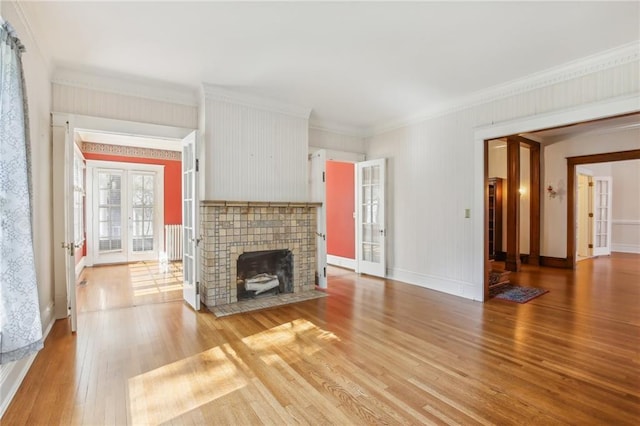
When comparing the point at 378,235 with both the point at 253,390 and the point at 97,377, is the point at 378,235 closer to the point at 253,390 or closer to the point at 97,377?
the point at 253,390

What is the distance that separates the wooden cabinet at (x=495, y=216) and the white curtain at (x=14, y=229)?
8512 mm

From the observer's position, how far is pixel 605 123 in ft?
19.5

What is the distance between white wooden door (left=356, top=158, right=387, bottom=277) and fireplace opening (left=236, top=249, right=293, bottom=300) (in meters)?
1.87

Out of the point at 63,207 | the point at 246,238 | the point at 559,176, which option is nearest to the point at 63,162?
the point at 63,207

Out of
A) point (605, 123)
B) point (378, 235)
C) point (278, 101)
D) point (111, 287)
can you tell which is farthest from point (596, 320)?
point (111, 287)

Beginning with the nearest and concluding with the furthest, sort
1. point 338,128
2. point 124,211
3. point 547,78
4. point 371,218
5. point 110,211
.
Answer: point 547,78 → point 338,128 → point 371,218 → point 110,211 → point 124,211

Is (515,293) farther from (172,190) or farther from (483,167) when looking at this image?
(172,190)

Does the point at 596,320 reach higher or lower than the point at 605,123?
lower

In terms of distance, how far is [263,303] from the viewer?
428 cm

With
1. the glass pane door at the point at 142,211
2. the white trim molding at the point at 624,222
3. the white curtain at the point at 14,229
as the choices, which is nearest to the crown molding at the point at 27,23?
the white curtain at the point at 14,229

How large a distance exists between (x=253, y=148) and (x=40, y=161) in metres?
2.34

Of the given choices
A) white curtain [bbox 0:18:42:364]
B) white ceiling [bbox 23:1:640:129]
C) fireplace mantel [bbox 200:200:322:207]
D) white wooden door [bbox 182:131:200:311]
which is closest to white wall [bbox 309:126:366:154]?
fireplace mantel [bbox 200:200:322:207]

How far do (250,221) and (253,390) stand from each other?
255cm

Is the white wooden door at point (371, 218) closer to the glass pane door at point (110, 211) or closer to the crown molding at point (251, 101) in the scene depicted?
the crown molding at point (251, 101)
